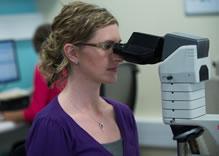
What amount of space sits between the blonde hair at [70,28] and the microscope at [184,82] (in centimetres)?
19

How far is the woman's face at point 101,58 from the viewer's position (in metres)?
1.23

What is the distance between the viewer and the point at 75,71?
1303 mm

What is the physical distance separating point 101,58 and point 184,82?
273 mm

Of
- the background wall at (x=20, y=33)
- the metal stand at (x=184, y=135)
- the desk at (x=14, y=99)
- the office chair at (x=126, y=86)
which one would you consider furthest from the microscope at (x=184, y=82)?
the background wall at (x=20, y=33)

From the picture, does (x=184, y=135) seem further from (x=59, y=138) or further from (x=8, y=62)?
(x=8, y=62)

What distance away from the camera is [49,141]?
121cm

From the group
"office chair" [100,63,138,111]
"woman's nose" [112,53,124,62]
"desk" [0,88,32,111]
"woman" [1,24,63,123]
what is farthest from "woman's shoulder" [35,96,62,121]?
"desk" [0,88,32,111]

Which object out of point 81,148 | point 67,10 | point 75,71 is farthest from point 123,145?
point 67,10

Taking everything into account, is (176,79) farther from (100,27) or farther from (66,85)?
(66,85)

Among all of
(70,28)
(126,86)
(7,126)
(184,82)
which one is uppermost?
(70,28)

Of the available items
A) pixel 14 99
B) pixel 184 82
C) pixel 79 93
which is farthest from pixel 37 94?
pixel 184 82

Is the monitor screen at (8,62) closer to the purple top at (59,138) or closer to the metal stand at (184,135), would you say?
the purple top at (59,138)

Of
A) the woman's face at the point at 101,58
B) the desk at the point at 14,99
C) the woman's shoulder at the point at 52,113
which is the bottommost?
the desk at the point at 14,99

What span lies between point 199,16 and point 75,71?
64.8 inches
